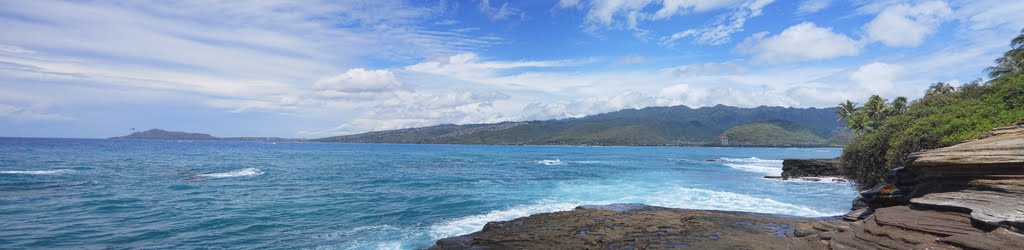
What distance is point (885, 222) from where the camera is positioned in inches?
443

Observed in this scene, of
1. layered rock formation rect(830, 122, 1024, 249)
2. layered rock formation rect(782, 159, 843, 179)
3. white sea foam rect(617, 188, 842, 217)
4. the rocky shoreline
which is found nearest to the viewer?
layered rock formation rect(830, 122, 1024, 249)

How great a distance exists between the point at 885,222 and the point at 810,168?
1733 inches

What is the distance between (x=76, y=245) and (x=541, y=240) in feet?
56.3

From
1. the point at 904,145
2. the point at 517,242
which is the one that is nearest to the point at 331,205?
the point at 517,242

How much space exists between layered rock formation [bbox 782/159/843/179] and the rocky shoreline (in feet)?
113

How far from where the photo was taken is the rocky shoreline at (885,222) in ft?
31.6

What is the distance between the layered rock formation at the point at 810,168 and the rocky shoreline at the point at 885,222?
113ft

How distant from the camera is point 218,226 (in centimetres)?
2033

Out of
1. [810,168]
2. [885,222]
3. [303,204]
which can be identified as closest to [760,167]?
[810,168]

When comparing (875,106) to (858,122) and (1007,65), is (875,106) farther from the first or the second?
(1007,65)

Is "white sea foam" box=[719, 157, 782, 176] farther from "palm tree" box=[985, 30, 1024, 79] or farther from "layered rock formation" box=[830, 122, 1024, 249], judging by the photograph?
"layered rock formation" box=[830, 122, 1024, 249]

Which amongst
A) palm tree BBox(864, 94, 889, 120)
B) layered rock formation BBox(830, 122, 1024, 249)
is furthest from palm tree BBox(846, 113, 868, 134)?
layered rock formation BBox(830, 122, 1024, 249)

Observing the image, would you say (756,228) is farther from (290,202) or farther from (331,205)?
(290,202)

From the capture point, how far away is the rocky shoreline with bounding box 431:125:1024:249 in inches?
379
